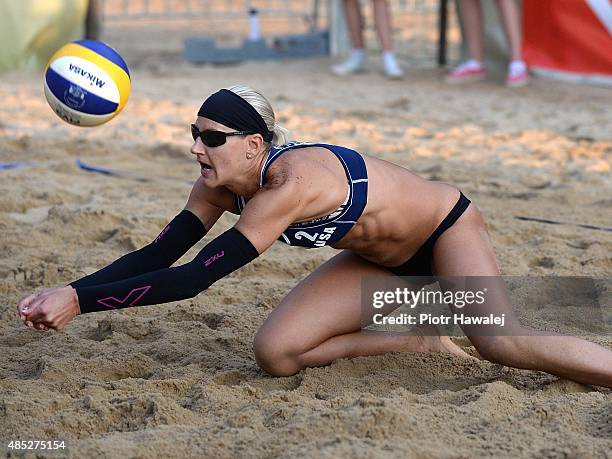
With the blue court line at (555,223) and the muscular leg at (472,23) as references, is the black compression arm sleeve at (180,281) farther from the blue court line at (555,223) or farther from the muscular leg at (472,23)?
the muscular leg at (472,23)

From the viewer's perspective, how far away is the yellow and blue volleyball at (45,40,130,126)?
416 centimetres

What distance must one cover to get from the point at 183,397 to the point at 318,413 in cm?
57

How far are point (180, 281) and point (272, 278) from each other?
5.10 ft

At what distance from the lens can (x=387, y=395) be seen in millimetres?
3396

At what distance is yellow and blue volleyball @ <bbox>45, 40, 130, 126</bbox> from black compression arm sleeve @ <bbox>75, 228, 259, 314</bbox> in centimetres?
114

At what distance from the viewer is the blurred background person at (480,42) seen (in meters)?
9.08

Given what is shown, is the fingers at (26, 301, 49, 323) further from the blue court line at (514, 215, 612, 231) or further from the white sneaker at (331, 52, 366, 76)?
the white sneaker at (331, 52, 366, 76)

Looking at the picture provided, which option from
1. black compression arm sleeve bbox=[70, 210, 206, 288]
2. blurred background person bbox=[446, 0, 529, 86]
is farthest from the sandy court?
black compression arm sleeve bbox=[70, 210, 206, 288]

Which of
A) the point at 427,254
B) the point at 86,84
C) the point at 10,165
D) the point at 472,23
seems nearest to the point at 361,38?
the point at 472,23

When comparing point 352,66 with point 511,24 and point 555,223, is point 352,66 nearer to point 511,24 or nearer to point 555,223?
point 511,24

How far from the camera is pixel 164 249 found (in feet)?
12.3

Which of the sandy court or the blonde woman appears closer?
the sandy court

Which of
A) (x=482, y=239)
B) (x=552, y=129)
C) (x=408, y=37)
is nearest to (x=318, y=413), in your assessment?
(x=482, y=239)

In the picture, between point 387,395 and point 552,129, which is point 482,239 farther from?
point 552,129
